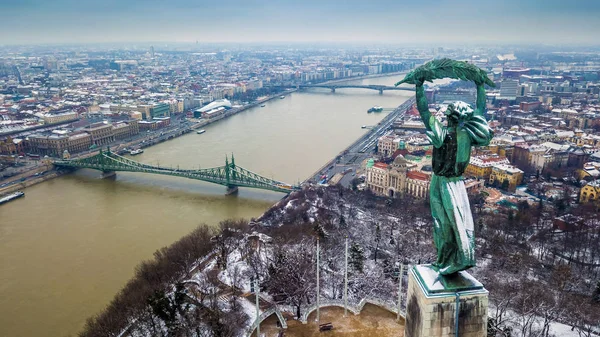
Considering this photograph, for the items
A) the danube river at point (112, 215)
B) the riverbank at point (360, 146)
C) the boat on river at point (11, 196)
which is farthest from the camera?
the riverbank at point (360, 146)

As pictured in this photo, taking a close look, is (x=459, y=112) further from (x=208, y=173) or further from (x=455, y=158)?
(x=208, y=173)

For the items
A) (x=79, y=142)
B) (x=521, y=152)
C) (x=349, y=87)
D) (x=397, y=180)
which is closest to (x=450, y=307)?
(x=397, y=180)

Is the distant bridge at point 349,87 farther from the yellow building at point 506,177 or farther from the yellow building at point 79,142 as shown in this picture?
the yellow building at point 79,142

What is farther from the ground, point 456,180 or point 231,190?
point 456,180

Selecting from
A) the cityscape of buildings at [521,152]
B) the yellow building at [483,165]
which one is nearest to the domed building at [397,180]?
the cityscape of buildings at [521,152]

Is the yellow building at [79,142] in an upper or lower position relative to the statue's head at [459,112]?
lower

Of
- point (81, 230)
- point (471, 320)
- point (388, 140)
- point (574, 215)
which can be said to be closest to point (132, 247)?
point (81, 230)
